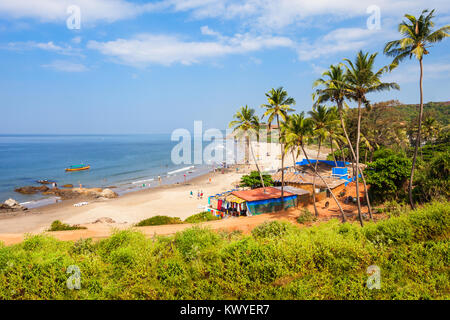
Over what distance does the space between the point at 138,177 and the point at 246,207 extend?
120ft

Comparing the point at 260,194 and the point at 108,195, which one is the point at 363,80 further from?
the point at 108,195

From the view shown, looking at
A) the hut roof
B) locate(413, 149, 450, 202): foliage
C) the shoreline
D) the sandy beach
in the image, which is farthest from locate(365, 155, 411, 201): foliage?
the shoreline

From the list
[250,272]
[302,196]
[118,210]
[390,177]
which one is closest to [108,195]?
[118,210]

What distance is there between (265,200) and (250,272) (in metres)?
15.2

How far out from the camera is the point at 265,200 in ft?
67.4

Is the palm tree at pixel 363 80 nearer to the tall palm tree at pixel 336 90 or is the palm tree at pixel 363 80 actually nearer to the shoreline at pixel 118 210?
the tall palm tree at pixel 336 90

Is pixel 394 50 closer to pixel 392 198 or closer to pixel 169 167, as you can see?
pixel 392 198

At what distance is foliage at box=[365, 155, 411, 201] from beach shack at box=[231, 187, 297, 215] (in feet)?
20.9

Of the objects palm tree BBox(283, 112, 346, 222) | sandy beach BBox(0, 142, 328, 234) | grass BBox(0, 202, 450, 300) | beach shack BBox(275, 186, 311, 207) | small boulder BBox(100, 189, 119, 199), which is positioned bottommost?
sandy beach BBox(0, 142, 328, 234)

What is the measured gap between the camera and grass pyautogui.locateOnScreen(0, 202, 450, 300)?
16.9 ft

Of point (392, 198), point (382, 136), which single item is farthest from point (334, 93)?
point (382, 136)

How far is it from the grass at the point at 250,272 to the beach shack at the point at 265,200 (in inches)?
536

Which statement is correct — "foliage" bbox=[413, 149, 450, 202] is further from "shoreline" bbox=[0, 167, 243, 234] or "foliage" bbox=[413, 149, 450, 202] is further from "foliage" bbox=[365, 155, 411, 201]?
"shoreline" bbox=[0, 167, 243, 234]

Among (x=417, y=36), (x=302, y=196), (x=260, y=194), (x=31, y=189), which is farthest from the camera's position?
(x=31, y=189)
